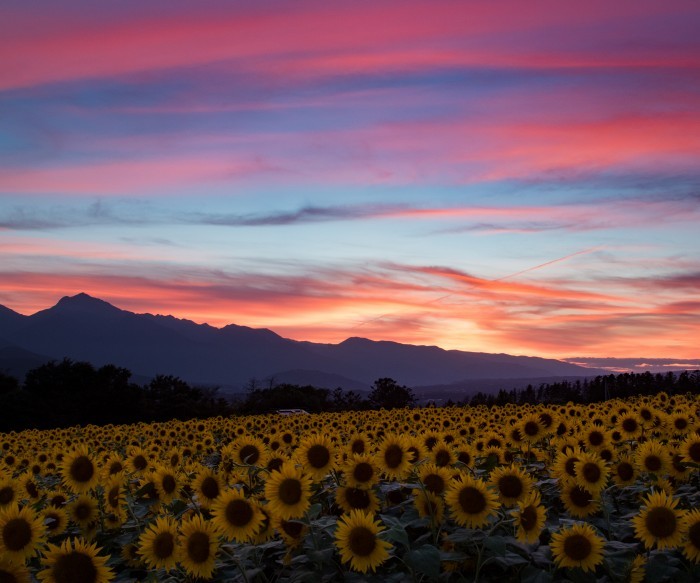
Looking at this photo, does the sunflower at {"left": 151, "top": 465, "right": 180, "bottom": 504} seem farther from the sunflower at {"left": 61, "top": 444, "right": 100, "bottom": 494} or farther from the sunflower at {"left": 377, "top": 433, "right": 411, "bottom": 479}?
the sunflower at {"left": 377, "top": 433, "right": 411, "bottom": 479}

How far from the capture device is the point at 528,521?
237 inches

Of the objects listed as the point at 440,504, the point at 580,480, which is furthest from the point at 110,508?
the point at 580,480

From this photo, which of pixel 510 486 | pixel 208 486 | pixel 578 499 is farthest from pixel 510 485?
pixel 208 486

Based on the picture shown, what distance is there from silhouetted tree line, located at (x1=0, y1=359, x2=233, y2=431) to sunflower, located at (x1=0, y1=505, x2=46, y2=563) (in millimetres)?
48357

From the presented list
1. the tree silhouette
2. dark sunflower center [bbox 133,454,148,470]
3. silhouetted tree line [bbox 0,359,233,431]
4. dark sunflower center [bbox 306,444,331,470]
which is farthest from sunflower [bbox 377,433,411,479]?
silhouetted tree line [bbox 0,359,233,431]

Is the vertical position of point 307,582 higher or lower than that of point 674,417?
lower

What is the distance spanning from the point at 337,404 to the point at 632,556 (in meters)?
51.6

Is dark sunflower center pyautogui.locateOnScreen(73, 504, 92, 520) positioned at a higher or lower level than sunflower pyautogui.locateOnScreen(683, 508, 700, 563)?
lower

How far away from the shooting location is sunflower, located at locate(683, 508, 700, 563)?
5871 mm

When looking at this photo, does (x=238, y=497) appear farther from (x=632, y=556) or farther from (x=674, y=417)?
(x=674, y=417)

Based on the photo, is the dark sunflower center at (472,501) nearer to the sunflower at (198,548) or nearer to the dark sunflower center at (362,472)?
the dark sunflower center at (362,472)

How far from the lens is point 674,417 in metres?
10.7

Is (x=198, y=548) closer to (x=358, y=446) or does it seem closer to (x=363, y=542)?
(x=363, y=542)

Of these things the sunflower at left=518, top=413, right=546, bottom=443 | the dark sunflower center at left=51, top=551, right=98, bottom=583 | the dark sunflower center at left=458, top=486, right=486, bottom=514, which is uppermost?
the sunflower at left=518, top=413, right=546, bottom=443
